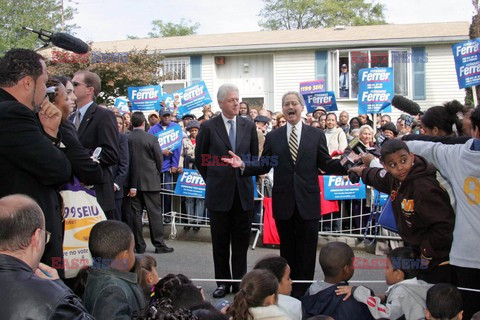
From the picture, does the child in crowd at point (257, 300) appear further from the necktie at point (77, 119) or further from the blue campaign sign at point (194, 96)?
the blue campaign sign at point (194, 96)

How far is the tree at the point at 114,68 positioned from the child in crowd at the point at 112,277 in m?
18.4

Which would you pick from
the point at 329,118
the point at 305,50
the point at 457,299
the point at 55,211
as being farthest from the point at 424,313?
the point at 305,50

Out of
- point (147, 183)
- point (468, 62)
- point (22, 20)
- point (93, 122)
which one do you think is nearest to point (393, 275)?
point (93, 122)

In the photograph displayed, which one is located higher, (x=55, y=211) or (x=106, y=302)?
(x=55, y=211)

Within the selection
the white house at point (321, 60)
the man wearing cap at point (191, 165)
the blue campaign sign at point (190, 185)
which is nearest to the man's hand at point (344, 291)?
the man wearing cap at point (191, 165)

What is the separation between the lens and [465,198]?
4.14 metres

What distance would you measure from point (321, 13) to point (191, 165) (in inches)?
1488

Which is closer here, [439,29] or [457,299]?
[457,299]

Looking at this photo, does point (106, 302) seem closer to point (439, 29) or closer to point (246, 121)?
point (246, 121)

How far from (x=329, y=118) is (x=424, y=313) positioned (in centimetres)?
722

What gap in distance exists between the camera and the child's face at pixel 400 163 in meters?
4.43

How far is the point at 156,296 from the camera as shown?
3594 millimetres

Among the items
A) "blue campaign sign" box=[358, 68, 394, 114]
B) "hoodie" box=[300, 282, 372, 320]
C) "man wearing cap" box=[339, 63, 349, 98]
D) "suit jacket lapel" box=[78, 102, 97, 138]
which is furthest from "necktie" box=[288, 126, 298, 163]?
"man wearing cap" box=[339, 63, 349, 98]

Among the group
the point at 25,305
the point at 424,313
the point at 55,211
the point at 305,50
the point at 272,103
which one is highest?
the point at 305,50
